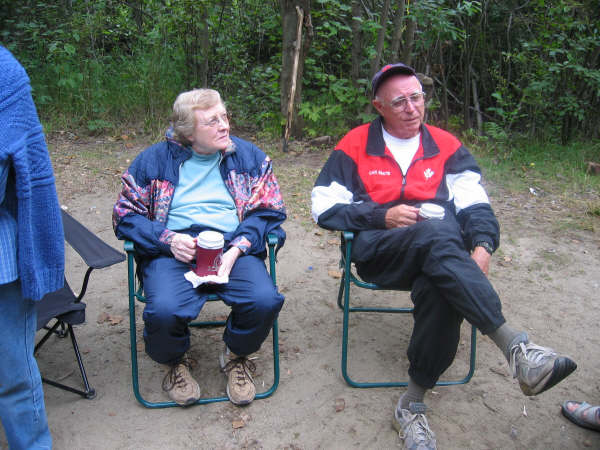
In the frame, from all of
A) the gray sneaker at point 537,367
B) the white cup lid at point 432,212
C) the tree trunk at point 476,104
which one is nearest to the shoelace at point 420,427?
the gray sneaker at point 537,367

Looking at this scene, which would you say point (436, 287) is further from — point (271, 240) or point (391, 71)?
point (391, 71)

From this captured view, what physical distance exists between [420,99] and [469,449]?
5.79ft

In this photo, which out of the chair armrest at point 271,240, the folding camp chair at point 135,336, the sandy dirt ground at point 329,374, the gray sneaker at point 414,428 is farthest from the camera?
the chair armrest at point 271,240

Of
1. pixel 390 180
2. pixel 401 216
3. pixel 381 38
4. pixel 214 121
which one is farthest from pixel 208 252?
pixel 381 38

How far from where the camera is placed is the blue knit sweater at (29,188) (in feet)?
5.46

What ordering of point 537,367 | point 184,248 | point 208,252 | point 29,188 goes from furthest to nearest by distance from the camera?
1. point 184,248
2. point 208,252
3. point 537,367
4. point 29,188

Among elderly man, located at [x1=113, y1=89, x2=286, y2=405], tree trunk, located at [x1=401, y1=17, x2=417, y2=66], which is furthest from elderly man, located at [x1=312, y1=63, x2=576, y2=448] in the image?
tree trunk, located at [x1=401, y1=17, x2=417, y2=66]

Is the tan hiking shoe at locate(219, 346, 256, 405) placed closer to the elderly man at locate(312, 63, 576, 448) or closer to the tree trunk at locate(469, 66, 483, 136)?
the elderly man at locate(312, 63, 576, 448)

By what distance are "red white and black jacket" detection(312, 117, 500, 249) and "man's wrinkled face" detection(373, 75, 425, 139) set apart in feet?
0.34

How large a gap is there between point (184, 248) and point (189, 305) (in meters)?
0.27

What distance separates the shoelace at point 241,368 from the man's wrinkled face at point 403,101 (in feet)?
4.95

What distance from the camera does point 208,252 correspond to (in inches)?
95.2

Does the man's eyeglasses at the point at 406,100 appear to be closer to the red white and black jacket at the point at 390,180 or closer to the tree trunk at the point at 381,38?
the red white and black jacket at the point at 390,180

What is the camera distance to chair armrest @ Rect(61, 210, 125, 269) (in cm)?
246
